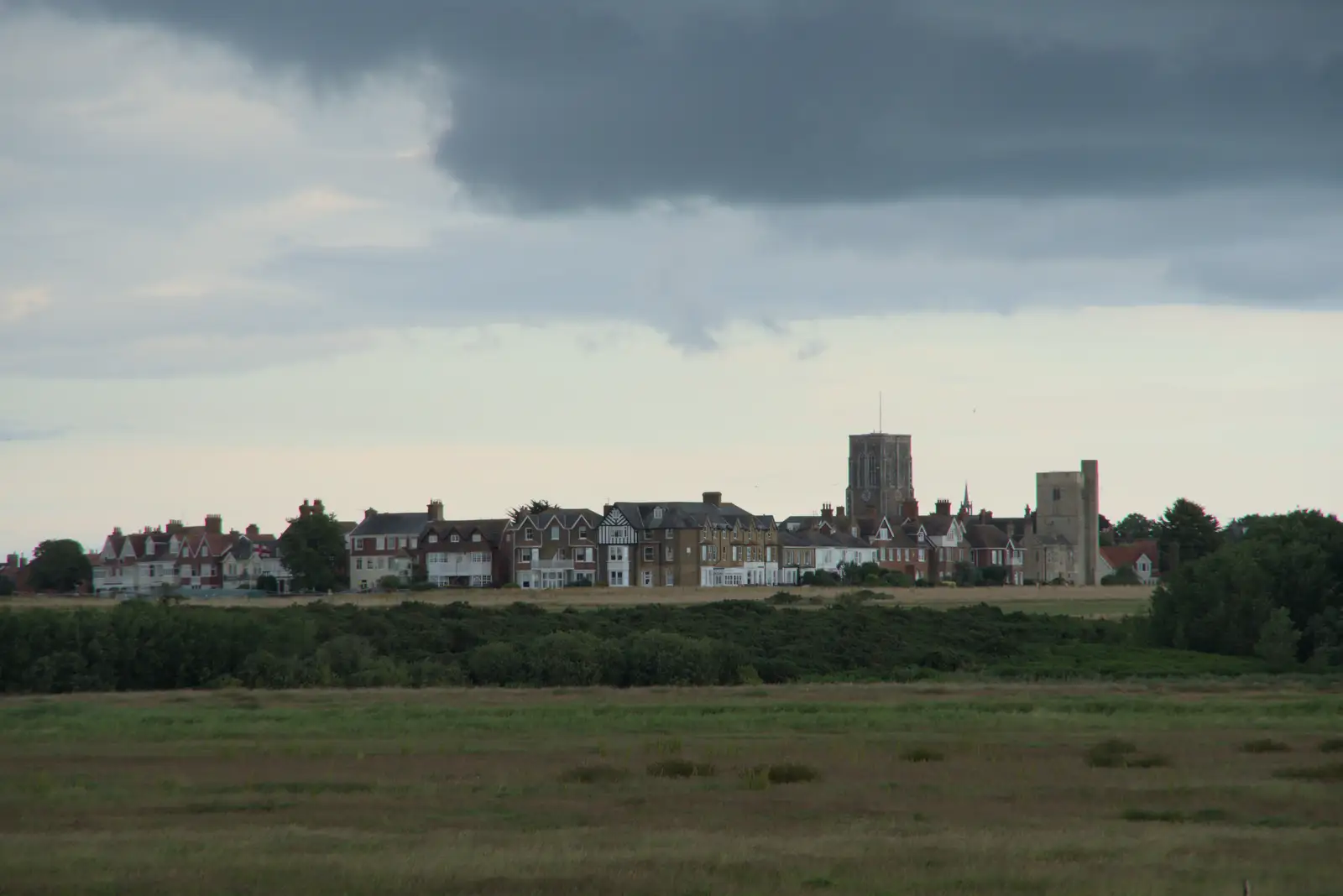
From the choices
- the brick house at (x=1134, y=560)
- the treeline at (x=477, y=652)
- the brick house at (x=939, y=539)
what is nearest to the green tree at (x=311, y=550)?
the brick house at (x=939, y=539)

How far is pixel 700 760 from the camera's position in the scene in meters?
29.7

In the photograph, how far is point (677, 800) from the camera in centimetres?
2502

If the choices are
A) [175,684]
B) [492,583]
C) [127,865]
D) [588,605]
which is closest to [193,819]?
[127,865]

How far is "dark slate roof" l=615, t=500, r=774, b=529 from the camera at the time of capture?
14350 cm

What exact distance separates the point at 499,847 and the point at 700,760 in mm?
9607

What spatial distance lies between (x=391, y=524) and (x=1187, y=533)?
72.7 metres

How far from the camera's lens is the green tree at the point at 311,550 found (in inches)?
5541

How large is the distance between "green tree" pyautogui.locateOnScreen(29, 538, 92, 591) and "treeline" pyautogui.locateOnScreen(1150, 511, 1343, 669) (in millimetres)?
107056

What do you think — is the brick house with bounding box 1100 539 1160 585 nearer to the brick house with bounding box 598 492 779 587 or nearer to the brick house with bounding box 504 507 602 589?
the brick house with bounding box 598 492 779 587

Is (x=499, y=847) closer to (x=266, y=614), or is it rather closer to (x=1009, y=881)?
(x=1009, y=881)

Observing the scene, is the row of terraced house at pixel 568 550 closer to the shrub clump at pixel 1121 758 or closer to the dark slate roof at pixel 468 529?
the dark slate roof at pixel 468 529

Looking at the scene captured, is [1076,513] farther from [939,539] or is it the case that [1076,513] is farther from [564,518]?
[564,518]

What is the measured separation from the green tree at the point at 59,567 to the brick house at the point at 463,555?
29.7 metres

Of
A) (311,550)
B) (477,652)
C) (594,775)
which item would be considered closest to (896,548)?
(311,550)
